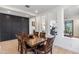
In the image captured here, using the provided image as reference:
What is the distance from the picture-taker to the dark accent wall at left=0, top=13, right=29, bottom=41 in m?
6.51

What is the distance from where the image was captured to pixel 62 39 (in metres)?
4.62

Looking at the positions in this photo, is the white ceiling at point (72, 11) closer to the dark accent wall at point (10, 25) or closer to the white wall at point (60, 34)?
the white wall at point (60, 34)

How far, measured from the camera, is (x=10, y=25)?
7.11 metres

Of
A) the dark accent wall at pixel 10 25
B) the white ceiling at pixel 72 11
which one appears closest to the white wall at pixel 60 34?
the white ceiling at pixel 72 11

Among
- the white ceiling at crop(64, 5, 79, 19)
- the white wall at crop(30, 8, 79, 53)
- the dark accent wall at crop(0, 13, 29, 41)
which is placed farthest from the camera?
the dark accent wall at crop(0, 13, 29, 41)

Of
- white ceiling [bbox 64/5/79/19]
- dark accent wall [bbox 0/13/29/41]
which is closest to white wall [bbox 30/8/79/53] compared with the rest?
white ceiling [bbox 64/5/79/19]

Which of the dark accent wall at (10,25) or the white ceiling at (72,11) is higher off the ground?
the white ceiling at (72,11)

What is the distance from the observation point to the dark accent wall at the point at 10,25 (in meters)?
6.51

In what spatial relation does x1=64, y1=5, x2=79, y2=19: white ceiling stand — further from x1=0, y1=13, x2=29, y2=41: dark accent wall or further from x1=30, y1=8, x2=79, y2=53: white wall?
x1=0, y1=13, x2=29, y2=41: dark accent wall

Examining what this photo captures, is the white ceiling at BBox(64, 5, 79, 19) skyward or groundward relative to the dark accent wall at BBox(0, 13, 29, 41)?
skyward

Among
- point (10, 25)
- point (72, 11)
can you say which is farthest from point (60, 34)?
point (10, 25)

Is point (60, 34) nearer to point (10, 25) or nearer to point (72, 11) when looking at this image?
point (72, 11)
